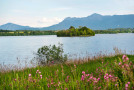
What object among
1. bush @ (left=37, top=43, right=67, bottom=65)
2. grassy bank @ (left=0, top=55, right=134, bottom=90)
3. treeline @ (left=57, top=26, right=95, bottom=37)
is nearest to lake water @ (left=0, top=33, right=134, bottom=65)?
bush @ (left=37, top=43, right=67, bottom=65)

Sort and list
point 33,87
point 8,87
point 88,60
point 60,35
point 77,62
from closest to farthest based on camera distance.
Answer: point 33,87 < point 8,87 < point 77,62 < point 88,60 < point 60,35

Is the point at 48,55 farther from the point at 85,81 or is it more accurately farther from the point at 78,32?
the point at 78,32

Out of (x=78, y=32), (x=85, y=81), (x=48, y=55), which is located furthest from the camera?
(x=78, y=32)

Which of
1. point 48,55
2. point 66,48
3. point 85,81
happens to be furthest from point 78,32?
point 85,81

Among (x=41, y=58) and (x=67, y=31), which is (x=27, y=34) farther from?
(x=41, y=58)

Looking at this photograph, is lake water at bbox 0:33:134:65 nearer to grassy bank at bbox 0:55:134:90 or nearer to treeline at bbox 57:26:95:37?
grassy bank at bbox 0:55:134:90

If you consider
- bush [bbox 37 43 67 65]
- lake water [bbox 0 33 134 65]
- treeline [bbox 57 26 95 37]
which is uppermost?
treeline [bbox 57 26 95 37]

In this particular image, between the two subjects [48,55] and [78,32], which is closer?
[48,55]

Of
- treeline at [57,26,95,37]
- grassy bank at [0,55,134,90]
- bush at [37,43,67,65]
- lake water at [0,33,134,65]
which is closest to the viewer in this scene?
grassy bank at [0,55,134,90]

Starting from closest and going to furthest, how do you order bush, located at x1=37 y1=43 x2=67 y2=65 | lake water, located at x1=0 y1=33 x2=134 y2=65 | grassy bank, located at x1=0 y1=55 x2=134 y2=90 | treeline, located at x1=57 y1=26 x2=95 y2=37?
grassy bank, located at x1=0 y1=55 x2=134 y2=90
bush, located at x1=37 y1=43 x2=67 y2=65
lake water, located at x1=0 y1=33 x2=134 y2=65
treeline, located at x1=57 y1=26 x2=95 y2=37

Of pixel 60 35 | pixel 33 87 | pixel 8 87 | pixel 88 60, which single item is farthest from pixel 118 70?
pixel 60 35

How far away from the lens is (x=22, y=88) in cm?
516

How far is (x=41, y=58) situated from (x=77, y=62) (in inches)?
157

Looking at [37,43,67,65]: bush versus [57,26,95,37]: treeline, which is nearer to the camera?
[37,43,67,65]: bush
